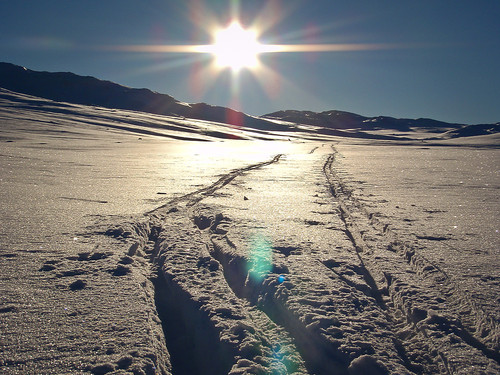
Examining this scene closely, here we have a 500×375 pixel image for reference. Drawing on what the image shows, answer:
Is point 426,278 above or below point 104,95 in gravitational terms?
below

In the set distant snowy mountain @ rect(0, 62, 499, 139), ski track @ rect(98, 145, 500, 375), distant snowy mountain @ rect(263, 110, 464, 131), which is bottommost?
ski track @ rect(98, 145, 500, 375)

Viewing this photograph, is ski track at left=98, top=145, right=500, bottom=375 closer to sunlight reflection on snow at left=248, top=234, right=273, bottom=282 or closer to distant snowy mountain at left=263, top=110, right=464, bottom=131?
sunlight reflection on snow at left=248, top=234, right=273, bottom=282

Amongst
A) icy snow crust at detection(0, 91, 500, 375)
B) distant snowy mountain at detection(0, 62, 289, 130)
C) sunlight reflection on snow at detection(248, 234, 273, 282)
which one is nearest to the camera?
icy snow crust at detection(0, 91, 500, 375)

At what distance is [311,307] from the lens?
1441mm

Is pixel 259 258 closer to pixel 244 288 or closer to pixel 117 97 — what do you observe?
pixel 244 288

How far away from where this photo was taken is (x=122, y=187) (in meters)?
3.97

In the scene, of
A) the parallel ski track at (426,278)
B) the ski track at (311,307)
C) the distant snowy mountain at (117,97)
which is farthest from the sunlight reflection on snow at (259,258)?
the distant snowy mountain at (117,97)

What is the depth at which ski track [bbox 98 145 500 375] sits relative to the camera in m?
1.20

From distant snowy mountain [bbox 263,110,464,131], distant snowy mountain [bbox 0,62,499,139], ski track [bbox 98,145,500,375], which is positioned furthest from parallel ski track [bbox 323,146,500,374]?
distant snowy mountain [bbox 263,110,464,131]

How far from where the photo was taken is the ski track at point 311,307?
1195 millimetres

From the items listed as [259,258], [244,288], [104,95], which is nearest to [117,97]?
[104,95]

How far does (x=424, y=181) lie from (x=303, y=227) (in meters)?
3.20

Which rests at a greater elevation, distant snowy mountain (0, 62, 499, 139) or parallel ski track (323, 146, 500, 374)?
distant snowy mountain (0, 62, 499, 139)

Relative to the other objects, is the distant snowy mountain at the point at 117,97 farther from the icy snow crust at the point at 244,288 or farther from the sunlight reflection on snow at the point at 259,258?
the sunlight reflection on snow at the point at 259,258
